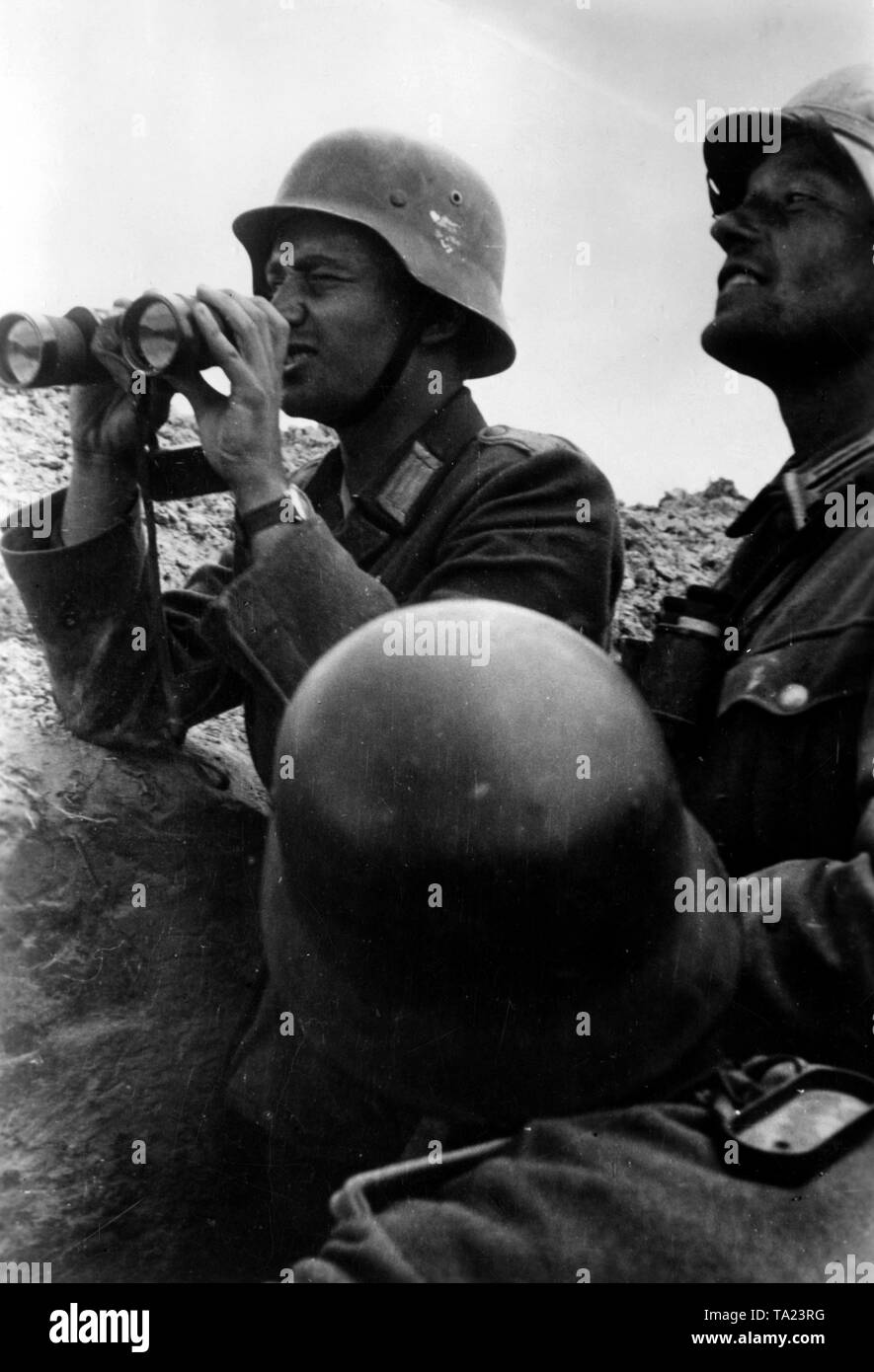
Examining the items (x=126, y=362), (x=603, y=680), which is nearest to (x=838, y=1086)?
(x=603, y=680)

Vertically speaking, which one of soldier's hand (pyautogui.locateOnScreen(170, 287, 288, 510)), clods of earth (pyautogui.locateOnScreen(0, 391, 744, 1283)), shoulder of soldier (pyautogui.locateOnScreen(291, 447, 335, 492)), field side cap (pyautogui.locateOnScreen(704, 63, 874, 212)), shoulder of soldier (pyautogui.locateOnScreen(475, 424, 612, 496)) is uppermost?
field side cap (pyautogui.locateOnScreen(704, 63, 874, 212))

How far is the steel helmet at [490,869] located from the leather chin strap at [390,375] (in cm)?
75

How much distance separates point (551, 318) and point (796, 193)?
372 millimetres

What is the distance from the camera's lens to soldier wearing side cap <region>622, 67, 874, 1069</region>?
1.75 m

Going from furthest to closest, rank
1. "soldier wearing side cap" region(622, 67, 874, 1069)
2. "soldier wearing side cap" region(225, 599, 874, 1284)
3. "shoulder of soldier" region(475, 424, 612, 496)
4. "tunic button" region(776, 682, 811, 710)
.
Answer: "shoulder of soldier" region(475, 424, 612, 496)
"tunic button" region(776, 682, 811, 710)
"soldier wearing side cap" region(622, 67, 874, 1069)
"soldier wearing side cap" region(225, 599, 874, 1284)

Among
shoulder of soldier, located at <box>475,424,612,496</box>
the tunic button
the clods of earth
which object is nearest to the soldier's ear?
shoulder of soldier, located at <box>475,424,612,496</box>

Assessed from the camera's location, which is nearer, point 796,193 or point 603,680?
point 603,680

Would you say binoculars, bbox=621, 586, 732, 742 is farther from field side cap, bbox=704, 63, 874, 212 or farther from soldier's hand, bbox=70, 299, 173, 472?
soldier's hand, bbox=70, 299, 173, 472

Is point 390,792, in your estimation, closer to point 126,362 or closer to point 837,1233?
point 837,1233

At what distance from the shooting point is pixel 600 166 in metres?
2.36

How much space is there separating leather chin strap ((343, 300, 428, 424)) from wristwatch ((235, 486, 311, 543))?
281 millimetres

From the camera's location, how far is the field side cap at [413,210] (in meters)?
2.36
